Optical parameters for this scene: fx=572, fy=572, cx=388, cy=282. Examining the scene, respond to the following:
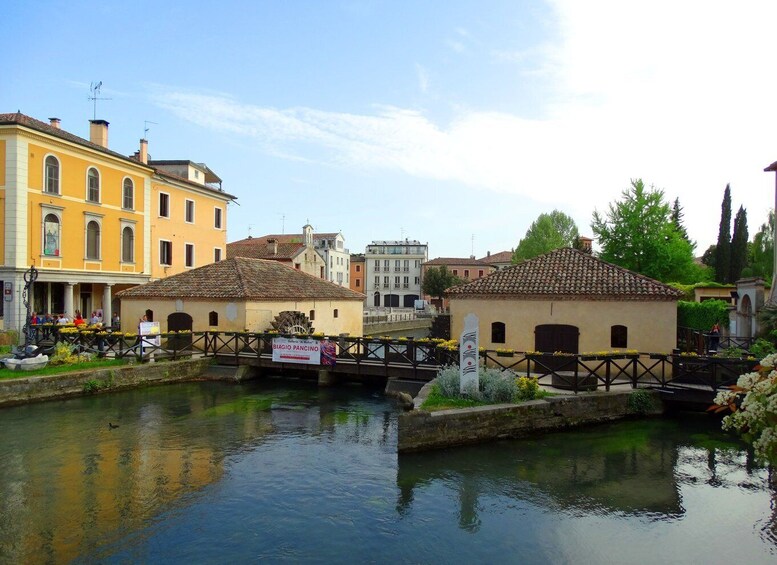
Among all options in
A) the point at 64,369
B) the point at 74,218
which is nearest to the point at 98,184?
the point at 74,218

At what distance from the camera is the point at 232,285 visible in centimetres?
2647

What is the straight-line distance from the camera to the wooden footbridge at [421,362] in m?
17.0

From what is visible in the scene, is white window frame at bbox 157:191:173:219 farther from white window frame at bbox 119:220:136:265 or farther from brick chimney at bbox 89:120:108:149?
brick chimney at bbox 89:120:108:149

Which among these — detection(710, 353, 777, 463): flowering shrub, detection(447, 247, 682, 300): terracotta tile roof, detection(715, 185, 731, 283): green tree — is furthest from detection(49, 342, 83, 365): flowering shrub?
detection(715, 185, 731, 283): green tree

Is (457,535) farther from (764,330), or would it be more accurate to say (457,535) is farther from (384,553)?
(764,330)

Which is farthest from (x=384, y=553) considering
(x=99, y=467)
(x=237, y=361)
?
(x=237, y=361)

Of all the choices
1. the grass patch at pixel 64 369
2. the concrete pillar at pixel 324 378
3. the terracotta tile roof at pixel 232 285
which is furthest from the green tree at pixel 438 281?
the grass patch at pixel 64 369

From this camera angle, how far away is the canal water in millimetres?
9031

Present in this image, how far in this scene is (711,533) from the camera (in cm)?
966

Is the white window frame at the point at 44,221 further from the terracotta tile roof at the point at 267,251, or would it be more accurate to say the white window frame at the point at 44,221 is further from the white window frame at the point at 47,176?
the terracotta tile roof at the point at 267,251

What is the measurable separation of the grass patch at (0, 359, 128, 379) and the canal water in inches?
79.8

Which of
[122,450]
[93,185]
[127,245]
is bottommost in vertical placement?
[122,450]

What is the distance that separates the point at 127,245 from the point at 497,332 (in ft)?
75.4

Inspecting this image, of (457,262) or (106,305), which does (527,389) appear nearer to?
(106,305)
